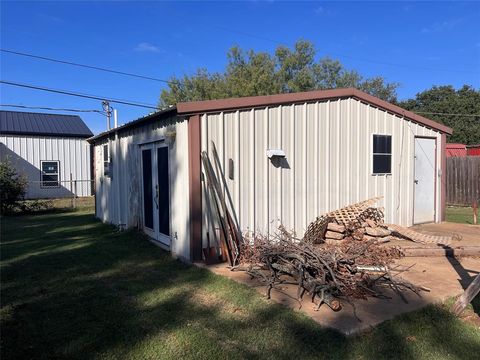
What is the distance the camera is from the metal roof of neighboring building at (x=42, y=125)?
21812 mm

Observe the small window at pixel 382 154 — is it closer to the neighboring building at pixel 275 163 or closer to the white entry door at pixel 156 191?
the neighboring building at pixel 275 163

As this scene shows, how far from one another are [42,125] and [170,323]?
861 inches

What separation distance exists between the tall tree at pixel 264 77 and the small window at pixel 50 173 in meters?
13.4

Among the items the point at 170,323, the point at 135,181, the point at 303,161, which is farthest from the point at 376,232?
the point at 135,181

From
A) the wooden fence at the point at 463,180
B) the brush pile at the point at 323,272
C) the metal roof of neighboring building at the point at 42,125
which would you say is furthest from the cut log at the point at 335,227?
the metal roof of neighboring building at the point at 42,125

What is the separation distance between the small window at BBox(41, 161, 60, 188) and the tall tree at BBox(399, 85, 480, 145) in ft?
102

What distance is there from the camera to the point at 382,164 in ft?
30.6

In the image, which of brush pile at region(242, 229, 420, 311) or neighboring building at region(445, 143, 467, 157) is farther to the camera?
neighboring building at region(445, 143, 467, 157)

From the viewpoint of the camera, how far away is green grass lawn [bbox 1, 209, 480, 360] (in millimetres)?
3545

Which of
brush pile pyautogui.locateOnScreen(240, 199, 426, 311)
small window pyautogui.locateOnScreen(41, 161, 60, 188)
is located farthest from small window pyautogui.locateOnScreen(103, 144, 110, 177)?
small window pyautogui.locateOnScreen(41, 161, 60, 188)

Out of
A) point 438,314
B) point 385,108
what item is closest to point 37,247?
point 438,314

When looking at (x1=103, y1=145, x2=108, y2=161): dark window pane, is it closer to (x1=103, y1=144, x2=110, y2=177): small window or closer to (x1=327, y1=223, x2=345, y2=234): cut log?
(x1=103, y1=144, x2=110, y2=177): small window

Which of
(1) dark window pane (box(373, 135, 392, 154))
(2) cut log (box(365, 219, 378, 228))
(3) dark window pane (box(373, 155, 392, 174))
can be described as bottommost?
(2) cut log (box(365, 219, 378, 228))

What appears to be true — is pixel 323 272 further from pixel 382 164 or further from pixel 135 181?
pixel 135 181
